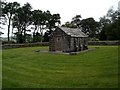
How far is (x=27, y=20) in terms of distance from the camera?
71.5 m

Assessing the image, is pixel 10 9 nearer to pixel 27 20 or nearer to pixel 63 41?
pixel 27 20

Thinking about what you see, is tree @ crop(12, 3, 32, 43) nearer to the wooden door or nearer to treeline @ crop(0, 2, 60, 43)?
treeline @ crop(0, 2, 60, 43)

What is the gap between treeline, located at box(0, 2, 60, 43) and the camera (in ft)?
219

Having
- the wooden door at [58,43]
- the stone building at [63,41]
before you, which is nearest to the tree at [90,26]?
the stone building at [63,41]

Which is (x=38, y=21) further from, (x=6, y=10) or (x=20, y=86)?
(x=20, y=86)

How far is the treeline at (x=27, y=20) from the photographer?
66.8 m

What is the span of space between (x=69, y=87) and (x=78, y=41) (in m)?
29.9

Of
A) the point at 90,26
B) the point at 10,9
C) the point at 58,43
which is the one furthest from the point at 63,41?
the point at 90,26

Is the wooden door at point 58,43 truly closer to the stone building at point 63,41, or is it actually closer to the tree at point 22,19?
the stone building at point 63,41

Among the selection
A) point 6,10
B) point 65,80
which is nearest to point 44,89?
point 65,80

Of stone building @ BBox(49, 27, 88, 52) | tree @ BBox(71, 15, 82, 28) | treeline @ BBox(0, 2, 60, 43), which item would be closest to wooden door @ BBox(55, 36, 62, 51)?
stone building @ BBox(49, 27, 88, 52)

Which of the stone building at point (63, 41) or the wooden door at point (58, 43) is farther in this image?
the wooden door at point (58, 43)

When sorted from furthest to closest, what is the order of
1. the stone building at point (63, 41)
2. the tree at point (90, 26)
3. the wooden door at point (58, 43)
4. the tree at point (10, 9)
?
the tree at point (90, 26) < the tree at point (10, 9) < the wooden door at point (58, 43) < the stone building at point (63, 41)

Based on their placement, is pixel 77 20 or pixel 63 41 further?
pixel 77 20
